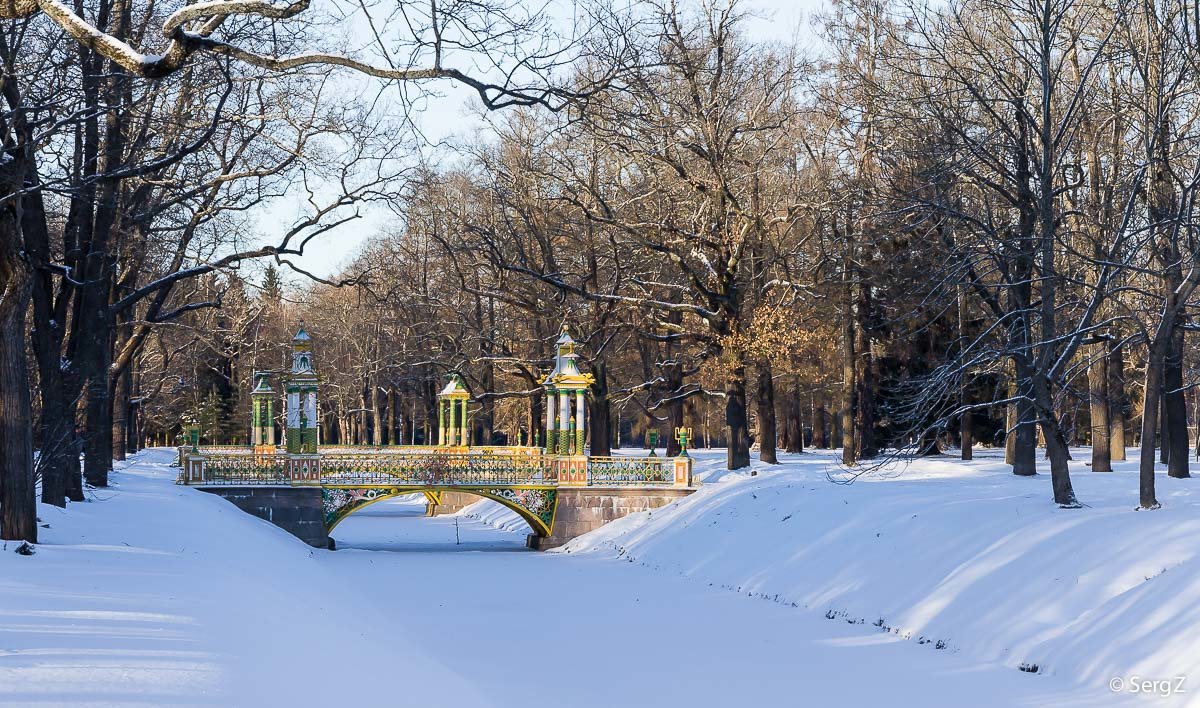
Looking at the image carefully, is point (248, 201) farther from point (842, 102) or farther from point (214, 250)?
point (842, 102)

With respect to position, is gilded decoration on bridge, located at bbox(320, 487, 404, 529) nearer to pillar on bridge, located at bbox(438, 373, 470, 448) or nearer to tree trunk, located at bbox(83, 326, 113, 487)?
tree trunk, located at bbox(83, 326, 113, 487)

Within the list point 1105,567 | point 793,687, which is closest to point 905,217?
point 1105,567

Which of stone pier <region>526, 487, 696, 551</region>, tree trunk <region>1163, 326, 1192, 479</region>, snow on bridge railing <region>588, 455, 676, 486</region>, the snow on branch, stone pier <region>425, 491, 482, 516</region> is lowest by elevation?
stone pier <region>425, 491, 482, 516</region>

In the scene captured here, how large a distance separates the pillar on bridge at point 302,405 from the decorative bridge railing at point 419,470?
0.39m

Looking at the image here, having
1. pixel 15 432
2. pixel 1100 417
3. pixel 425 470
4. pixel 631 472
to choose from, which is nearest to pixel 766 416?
pixel 631 472

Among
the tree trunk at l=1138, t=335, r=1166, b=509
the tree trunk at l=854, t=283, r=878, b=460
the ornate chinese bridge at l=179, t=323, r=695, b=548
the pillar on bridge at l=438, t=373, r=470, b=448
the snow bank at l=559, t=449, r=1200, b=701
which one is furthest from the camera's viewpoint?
the pillar on bridge at l=438, t=373, r=470, b=448

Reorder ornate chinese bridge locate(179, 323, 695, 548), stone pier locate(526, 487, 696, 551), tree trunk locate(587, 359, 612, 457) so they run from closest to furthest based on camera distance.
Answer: ornate chinese bridge locate(179, 323, 695, 548) < stone pier locate(526, 487, 696, 551) < tree trunk locate(587, 359, 612, 457)

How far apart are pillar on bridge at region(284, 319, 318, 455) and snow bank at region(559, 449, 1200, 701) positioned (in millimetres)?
9146

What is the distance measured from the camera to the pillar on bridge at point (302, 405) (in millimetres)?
33719

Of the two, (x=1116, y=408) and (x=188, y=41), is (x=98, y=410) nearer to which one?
(x=188, y=41)

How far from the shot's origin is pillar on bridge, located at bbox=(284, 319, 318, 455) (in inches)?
1328

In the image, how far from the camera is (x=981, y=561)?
17.0 meters

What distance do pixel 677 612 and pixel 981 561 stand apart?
5266mm

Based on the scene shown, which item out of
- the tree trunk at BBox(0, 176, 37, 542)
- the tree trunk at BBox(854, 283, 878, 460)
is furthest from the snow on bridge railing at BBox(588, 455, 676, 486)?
the tree trunk at BBox(0, 176, 37, 542)
